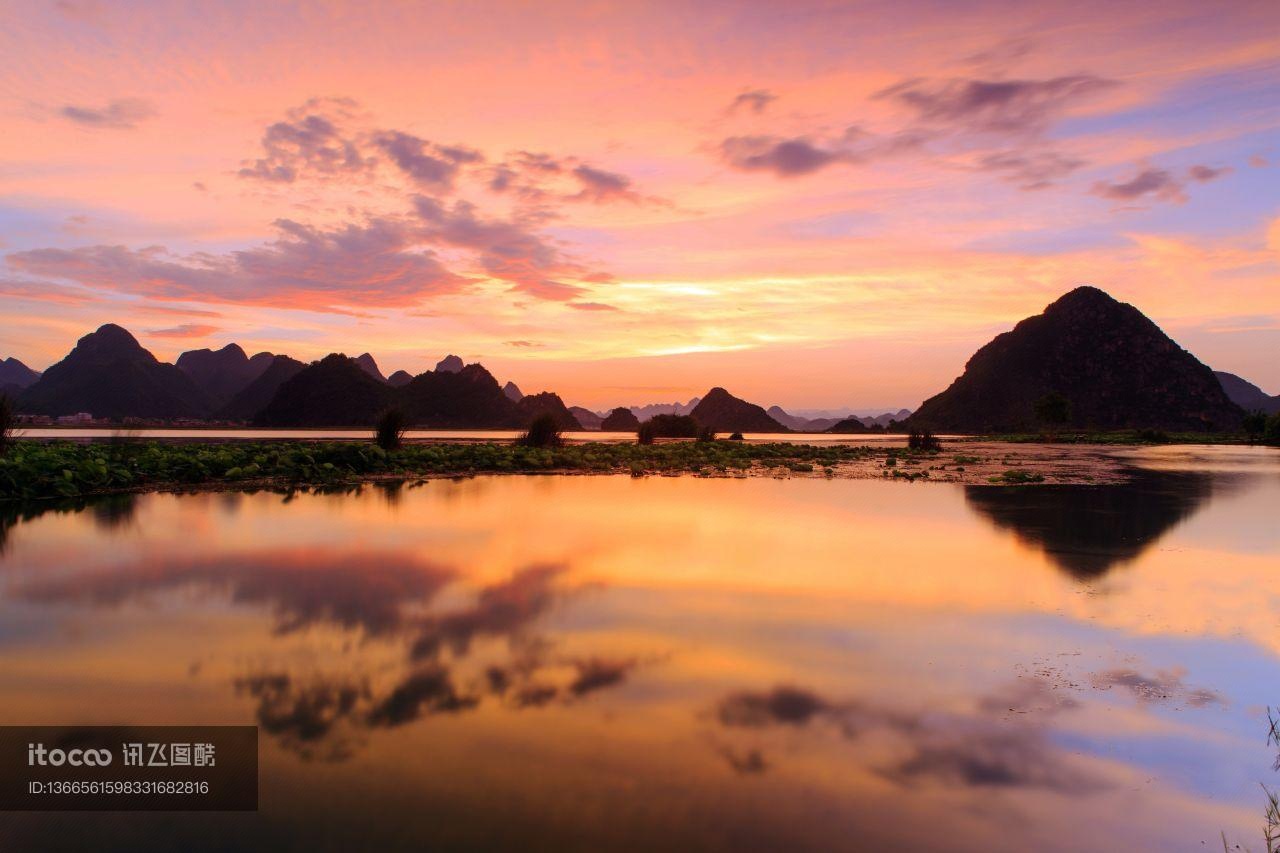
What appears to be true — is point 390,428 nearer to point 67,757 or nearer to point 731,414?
point 67,757

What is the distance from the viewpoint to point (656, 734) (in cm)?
552

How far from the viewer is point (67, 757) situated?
5.06m

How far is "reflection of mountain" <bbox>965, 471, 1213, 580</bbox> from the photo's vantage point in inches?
525

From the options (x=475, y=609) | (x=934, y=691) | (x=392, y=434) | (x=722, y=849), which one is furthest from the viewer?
(x=392, y=434)

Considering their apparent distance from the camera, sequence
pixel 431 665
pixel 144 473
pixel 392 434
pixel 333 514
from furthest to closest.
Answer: pixel 392 434, pixel 144 473, pixel 333 514, pixel 431 665

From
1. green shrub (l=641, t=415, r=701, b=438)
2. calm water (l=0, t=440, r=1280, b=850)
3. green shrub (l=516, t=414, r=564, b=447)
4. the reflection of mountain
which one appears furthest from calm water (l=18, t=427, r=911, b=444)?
the reflection of mountain

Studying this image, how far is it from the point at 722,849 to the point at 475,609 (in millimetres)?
5907

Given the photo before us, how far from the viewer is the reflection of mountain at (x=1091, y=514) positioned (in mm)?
13343

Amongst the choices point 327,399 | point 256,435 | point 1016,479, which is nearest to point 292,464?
point 1016,479

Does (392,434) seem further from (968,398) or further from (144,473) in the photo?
(968,398)

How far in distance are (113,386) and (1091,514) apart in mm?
193056

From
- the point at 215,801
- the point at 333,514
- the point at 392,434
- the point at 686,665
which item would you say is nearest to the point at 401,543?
the point at 333,514

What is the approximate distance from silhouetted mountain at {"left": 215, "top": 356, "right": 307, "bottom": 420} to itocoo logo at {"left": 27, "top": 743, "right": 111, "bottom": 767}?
6560 inches

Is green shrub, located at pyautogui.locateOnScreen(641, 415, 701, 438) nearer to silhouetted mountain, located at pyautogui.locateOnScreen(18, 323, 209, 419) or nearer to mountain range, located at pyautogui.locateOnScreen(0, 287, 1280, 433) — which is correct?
mountain range, located at pyautogui.locateOnScreen(0, 287, 1280, 433)
